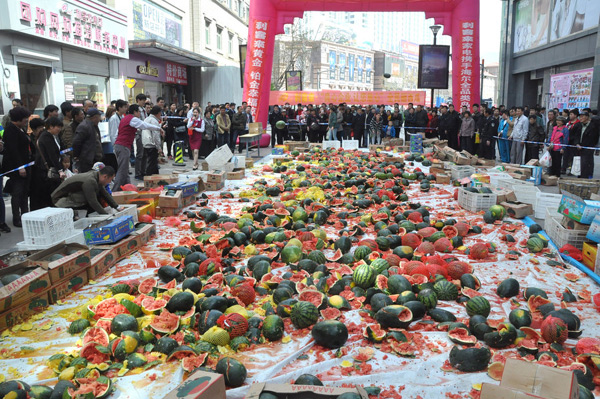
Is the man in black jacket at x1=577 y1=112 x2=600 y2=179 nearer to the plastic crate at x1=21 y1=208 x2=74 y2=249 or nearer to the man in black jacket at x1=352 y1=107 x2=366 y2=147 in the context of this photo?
the man in black jacket at x1=352 y1=107 x2=366 y2=147

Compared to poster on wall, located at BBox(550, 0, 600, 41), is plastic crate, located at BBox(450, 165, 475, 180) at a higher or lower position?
lower

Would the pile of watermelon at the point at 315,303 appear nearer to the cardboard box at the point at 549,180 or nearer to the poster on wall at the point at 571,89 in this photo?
the cardboard box at the point at 549,180

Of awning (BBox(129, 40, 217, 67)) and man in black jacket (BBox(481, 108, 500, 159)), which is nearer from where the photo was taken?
man in black jacket (BBox(481, 108, 500, 159))

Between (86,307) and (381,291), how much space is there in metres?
3.03

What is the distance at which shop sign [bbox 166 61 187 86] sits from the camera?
27766 mm

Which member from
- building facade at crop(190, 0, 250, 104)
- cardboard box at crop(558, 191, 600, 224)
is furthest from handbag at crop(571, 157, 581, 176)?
building facade at crop(190, 0, 250, 104)

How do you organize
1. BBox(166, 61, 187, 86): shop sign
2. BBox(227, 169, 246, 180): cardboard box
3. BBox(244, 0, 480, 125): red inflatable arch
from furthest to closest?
BBox(166, 61, 187, 86): shop sign, BBox(244, 0, 480, 125): red inflatable arch, BBox(227, 169, 246, 180): cardboard box

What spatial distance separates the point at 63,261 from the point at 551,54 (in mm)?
25026

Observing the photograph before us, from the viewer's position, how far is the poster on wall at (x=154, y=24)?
23.1 m

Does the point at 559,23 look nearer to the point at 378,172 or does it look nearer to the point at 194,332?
the point at 378,172

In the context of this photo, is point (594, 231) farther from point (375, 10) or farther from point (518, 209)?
point (375, 10)

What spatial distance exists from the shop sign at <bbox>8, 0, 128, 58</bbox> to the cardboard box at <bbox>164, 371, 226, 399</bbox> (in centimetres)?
1453

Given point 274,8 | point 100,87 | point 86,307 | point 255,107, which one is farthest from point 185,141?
point 86,307

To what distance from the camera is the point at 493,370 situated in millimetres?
3732
